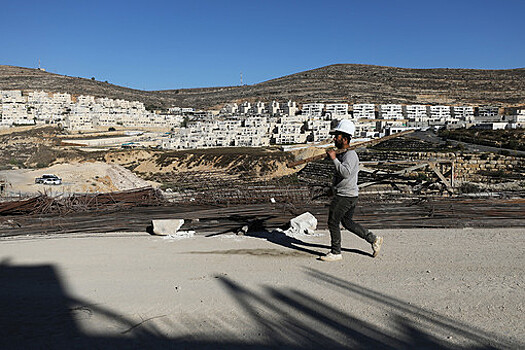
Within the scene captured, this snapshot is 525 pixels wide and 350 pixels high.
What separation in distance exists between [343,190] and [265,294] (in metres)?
1.48

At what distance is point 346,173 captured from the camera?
171 inches

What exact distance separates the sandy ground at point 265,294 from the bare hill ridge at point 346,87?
339ft

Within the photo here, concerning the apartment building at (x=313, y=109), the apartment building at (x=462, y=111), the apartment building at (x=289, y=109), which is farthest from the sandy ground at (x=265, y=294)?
the apartment building at (x=462, y=111)

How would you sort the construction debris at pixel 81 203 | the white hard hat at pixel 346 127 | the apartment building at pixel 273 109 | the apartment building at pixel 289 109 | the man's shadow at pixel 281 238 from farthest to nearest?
1. the apartment building at pixel 289 109
2. the apartment building at pixel 273 109
3. the construction debris at pixel 81 203
4. the man's shadow at pixel 281 238
5. the white hard hat at pixel 346 127

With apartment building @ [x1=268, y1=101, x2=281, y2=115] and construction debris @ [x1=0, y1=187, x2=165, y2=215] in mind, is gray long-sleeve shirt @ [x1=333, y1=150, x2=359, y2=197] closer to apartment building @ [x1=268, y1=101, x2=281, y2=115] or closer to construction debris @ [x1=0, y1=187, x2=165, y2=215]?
construction debris @ [x1=0, y1=187, x2=165, y2=215]

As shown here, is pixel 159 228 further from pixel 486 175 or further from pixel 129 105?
pixel 129 105

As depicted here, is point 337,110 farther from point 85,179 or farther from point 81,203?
point 81,203

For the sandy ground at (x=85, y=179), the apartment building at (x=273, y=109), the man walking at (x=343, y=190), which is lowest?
the sandy ground at (x=85, y=179)

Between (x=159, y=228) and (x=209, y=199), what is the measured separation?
1888 mm

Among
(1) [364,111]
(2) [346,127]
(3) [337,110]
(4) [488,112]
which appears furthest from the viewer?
(3) [337,110]

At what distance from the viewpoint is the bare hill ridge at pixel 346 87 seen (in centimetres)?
10588

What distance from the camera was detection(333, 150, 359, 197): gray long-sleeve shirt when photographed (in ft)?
14.3

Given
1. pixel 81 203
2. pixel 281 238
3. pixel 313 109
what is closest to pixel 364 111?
pixel 313 109

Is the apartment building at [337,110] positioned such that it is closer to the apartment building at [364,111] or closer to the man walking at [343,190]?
the apartment building at [364,111]
